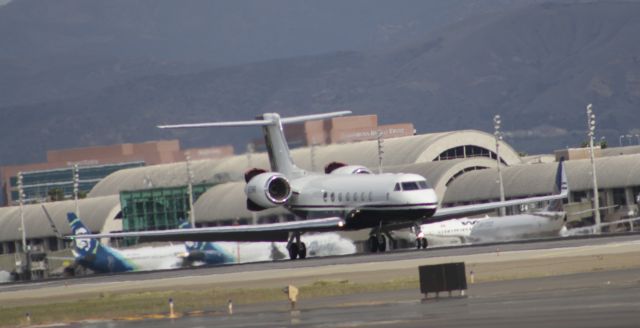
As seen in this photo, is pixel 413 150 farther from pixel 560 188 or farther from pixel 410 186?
pixel 410 186

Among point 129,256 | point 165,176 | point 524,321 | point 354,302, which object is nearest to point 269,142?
point 129,256

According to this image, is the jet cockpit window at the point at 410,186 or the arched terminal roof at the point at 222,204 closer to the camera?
the jet cockpit window at the point at 410,186

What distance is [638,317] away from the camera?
31000mm

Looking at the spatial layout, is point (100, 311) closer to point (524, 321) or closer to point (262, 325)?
point (262, 325)

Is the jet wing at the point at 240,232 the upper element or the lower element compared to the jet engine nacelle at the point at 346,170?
lower

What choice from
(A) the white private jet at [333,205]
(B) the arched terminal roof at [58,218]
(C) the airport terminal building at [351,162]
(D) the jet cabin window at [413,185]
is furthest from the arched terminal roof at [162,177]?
(D) the jet cabin window at [413,185]

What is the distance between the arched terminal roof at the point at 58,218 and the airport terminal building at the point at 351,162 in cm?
9

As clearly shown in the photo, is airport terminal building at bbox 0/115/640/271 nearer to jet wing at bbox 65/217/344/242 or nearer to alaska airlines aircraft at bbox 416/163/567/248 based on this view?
alaska airlines aircraft at bbox 416/163/567/248

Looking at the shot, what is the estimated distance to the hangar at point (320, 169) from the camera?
111000mm

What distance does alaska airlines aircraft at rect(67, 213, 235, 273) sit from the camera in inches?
3364

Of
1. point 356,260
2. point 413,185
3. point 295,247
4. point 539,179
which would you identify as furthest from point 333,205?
point 539,179

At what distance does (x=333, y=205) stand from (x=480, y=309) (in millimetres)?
34354

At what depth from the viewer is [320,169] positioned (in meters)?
125

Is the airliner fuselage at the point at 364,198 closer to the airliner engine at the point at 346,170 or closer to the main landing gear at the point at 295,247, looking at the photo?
the airliner engine at the point at 346,170
